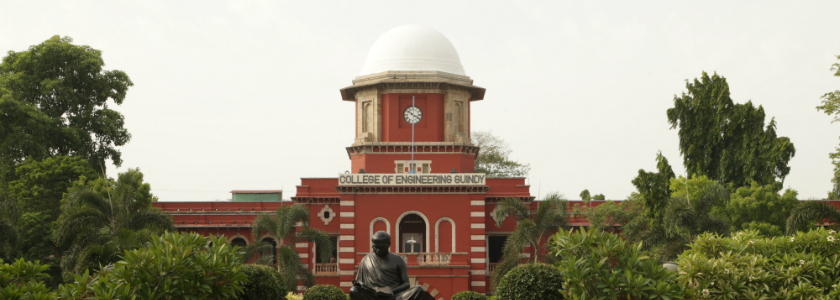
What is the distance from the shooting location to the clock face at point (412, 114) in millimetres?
37125

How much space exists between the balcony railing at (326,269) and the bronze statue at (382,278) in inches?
783

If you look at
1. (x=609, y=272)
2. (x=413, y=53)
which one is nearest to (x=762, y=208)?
(x=413, y=53)

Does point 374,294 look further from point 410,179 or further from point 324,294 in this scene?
point 410,179

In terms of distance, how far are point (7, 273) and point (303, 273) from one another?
1444cm

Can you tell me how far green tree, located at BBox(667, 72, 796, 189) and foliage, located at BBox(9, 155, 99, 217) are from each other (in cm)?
3018

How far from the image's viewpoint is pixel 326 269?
115 feet

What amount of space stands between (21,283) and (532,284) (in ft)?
36.4

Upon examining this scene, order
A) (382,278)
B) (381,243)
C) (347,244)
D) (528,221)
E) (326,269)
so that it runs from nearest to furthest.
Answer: (381,243) → (382,278) → (528,221) → (347,244) → (326,269)

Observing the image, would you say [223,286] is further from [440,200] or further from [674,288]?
[440,200]

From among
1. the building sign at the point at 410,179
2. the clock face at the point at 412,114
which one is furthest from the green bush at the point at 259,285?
the clock face at the point at 412,114

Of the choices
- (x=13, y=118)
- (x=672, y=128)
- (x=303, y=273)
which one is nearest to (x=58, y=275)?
(x=13, y=118)

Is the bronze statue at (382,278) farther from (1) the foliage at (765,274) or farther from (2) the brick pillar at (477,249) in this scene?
(2) the brick pillar at (477,249)

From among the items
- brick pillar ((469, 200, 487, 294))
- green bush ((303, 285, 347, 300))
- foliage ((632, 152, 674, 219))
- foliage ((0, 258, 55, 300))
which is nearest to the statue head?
foliage ((0, 258, 55, 300))

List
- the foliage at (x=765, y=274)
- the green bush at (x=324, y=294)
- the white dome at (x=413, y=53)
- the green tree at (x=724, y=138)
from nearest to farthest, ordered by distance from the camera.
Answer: the foliage at (x=765, y=274)
the green bush at (x=324, y=294)
the white dome at (x=413, y=53)
the green tree at (x=724, y=138)
